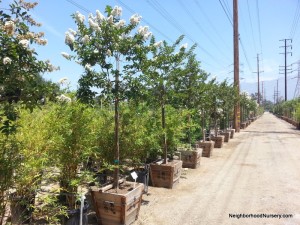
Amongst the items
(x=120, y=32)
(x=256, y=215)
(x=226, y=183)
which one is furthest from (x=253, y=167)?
(x=120, y=32)

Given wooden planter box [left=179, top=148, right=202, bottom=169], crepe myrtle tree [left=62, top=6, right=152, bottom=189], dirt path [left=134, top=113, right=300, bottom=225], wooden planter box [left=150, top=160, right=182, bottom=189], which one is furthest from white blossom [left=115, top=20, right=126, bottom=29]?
wooden planter box [left=179, top=148, right=202, bottom=169]

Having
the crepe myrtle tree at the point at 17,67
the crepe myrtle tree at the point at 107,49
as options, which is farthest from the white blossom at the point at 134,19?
the crepe myrtle tree at the point at 17,67

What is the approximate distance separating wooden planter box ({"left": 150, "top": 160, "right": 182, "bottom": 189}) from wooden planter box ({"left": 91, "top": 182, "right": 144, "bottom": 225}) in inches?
80.7

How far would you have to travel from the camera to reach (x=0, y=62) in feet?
7.10

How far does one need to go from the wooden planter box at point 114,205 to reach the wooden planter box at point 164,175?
205 centimetres

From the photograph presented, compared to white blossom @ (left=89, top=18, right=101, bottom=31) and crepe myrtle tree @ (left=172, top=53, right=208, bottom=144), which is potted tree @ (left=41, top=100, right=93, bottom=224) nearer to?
white blossom @ (left=89, top=18, right=101, bottom=31)

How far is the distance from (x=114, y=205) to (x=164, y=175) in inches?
96.3

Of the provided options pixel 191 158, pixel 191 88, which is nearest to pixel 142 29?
pixel 191 88

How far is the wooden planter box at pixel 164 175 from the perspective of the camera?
6.64 meters

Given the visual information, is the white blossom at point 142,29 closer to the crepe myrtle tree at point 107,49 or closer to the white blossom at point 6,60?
the crepe myrtle tree at point 107,49

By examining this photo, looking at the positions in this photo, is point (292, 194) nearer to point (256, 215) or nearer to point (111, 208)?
point (256, 215)

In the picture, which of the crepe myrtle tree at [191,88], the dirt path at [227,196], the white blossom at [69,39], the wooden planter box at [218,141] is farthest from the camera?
the wooden planter box at [218,141]

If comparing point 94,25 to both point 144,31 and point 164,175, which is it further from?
point 164,175

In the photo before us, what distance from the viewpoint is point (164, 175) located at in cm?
670
